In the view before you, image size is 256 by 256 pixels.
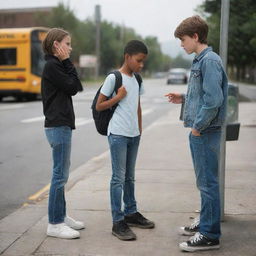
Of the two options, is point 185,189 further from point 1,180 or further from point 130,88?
point 1,180

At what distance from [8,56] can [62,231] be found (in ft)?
61.6

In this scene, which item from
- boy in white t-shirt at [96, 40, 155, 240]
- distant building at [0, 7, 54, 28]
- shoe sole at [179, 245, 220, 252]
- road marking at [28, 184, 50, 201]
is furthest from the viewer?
distant building at [0, 7, 54, 28]

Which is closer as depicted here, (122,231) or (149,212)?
(122,231)

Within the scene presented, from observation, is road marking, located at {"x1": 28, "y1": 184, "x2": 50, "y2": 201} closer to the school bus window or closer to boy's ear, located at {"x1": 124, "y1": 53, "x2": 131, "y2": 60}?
boy's ear, located at {"x1": 124, "y1": 53, "x2": 131, "y2": 60}

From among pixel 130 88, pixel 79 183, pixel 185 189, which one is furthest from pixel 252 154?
pixel 130 88

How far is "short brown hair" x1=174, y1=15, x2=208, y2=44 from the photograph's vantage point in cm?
384

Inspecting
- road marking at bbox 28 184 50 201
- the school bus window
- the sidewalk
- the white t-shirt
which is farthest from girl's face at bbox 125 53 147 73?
the school bus window

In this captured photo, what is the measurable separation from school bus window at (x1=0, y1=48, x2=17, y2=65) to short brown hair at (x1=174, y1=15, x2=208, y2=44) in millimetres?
18849

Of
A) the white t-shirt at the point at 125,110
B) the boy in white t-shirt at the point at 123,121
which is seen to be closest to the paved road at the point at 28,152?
the boy in white t-shirt at the point at 123,121

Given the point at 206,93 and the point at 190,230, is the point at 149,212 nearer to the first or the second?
the point at 190,230

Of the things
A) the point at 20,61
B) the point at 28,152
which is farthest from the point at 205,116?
the point at 20,61

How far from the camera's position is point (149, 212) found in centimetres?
506

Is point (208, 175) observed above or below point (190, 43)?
below

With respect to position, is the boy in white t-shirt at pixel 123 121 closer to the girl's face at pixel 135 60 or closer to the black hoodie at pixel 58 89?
the girl's face at pixel 135 60
